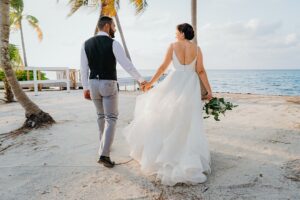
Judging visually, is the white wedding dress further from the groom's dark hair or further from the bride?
the groom's dark hair

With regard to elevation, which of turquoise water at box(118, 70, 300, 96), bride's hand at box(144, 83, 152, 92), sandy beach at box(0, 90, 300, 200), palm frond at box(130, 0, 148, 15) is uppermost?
palm frond at box(130, 0, 148, 15)

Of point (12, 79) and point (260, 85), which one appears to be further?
point (260, 85)

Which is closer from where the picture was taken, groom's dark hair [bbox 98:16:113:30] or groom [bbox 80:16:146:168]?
groom [bbox 80:16:146:168]

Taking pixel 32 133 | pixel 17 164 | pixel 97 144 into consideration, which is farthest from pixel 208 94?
pixel 32 133

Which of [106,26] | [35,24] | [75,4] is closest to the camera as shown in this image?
[106,26]

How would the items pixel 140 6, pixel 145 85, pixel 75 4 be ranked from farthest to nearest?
pixel 75 4
pixel 140 6
pixel 145 85

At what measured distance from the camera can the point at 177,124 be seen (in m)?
3.82

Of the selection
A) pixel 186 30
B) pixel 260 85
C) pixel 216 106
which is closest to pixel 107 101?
pixel 186 30

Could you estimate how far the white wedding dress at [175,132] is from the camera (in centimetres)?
353

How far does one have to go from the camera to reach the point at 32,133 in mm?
A: 6203

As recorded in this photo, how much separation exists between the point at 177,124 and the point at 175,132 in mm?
114

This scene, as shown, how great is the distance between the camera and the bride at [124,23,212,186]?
3.57 metres

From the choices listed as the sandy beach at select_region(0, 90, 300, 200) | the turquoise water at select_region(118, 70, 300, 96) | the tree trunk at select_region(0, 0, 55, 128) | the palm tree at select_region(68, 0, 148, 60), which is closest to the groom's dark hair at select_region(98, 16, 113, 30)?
the sandy beach at select_region(0, 90, 300, 200)

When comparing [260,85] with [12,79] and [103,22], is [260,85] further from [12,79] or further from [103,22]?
[103,22]
